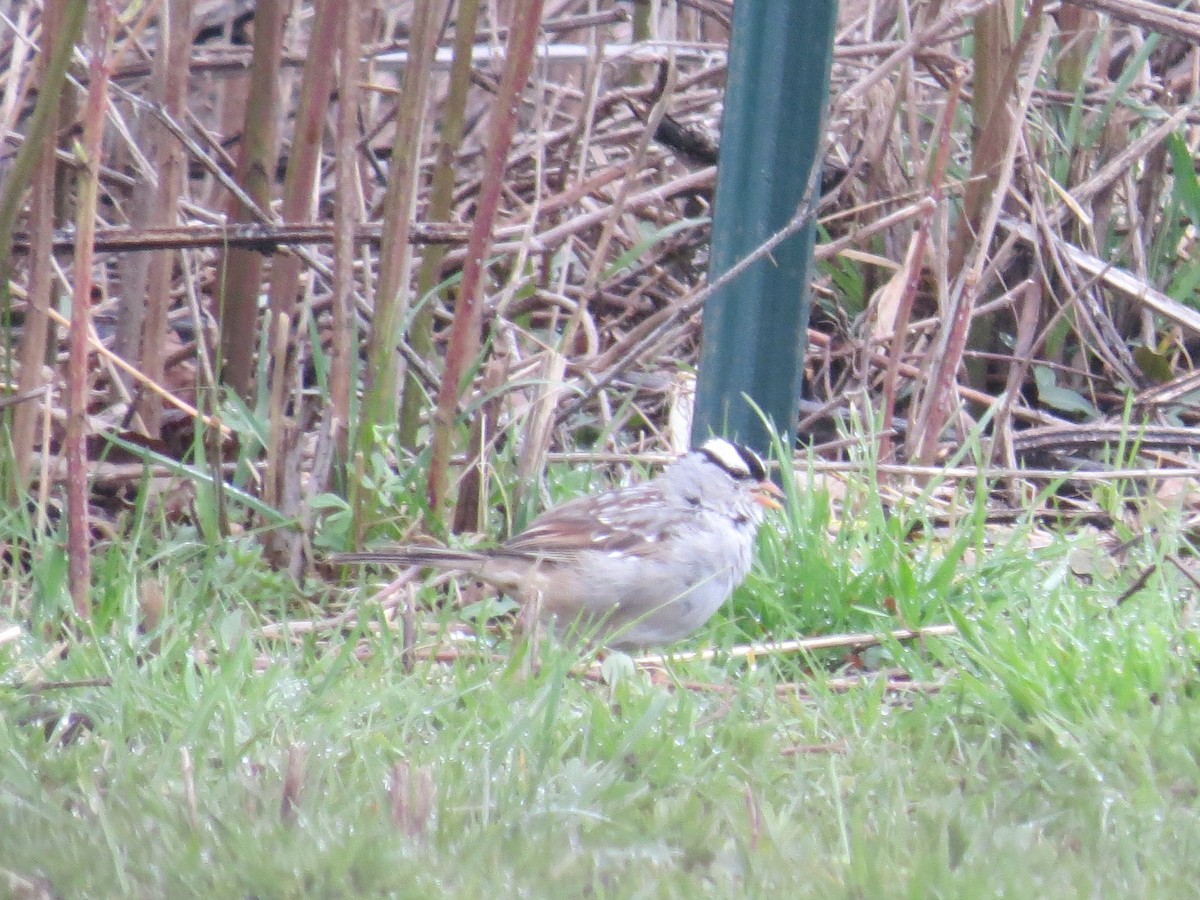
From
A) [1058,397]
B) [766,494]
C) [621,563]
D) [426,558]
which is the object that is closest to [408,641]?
[426,558]

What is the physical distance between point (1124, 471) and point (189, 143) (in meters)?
3.07

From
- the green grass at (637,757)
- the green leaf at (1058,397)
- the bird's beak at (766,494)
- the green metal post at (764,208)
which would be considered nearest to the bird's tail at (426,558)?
the green grass at (637,757)

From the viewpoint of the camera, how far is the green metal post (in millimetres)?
5293

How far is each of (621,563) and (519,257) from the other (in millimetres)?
1258

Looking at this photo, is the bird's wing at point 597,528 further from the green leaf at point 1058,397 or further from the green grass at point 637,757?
the green leaf at point 1058,397

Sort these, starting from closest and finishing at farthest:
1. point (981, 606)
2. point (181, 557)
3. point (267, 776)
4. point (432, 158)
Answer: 1. point (267, 776)
2. point (981, 606)
3. point (181, 557)
4. point (432, 158)

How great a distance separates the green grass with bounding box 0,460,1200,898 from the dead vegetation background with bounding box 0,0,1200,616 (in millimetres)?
620

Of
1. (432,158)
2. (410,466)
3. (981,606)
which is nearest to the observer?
(981,606)

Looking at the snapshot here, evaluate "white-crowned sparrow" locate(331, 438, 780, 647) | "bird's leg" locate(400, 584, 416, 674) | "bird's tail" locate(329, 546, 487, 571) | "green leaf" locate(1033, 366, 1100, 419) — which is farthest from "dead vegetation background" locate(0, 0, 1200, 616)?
"bird's leg" locate(400, 584, 416, 674)

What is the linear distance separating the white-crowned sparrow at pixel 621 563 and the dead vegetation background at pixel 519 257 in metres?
0.44

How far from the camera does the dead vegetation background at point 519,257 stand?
4.96 meters

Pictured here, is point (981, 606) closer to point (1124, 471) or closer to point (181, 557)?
point (1124, 471)

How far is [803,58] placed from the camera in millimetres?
5289

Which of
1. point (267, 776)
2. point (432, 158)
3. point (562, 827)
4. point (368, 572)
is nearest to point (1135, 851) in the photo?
point (562, 827)
